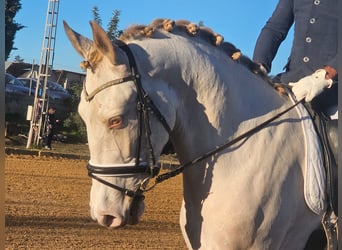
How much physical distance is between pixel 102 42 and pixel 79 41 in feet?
0.55

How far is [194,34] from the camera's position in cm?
252

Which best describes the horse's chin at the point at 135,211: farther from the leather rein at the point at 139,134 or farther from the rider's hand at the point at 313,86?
the rider's hand at the point at 313,86

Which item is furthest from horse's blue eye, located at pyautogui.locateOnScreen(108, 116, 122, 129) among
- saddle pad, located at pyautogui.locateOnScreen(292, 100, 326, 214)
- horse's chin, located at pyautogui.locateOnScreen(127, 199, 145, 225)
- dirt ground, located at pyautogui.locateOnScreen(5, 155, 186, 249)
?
→ dirt ground, located at pyautogui.locateOnScreen(5, 155, 186, 249)

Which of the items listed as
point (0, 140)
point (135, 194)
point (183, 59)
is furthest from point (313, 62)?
point (0, 140)

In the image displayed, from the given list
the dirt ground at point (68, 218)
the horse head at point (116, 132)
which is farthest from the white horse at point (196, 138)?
the dirt ground at point (68, 218)

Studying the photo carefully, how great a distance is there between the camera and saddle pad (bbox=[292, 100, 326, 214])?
2463 millimetres

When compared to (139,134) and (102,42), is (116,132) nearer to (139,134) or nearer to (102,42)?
(139,134)

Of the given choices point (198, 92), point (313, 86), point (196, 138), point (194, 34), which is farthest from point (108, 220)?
point (313, 86)

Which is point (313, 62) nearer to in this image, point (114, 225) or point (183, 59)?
point (183, 59)

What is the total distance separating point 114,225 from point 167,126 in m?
0.46

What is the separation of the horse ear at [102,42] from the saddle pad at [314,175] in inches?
39.0

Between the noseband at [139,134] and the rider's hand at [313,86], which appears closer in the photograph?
the noseband at [139,134]

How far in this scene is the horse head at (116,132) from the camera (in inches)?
85.7

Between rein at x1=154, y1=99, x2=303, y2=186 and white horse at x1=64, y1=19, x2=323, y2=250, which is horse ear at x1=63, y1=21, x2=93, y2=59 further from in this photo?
rein at x1=154, y1=99, x2=303, y2=186
